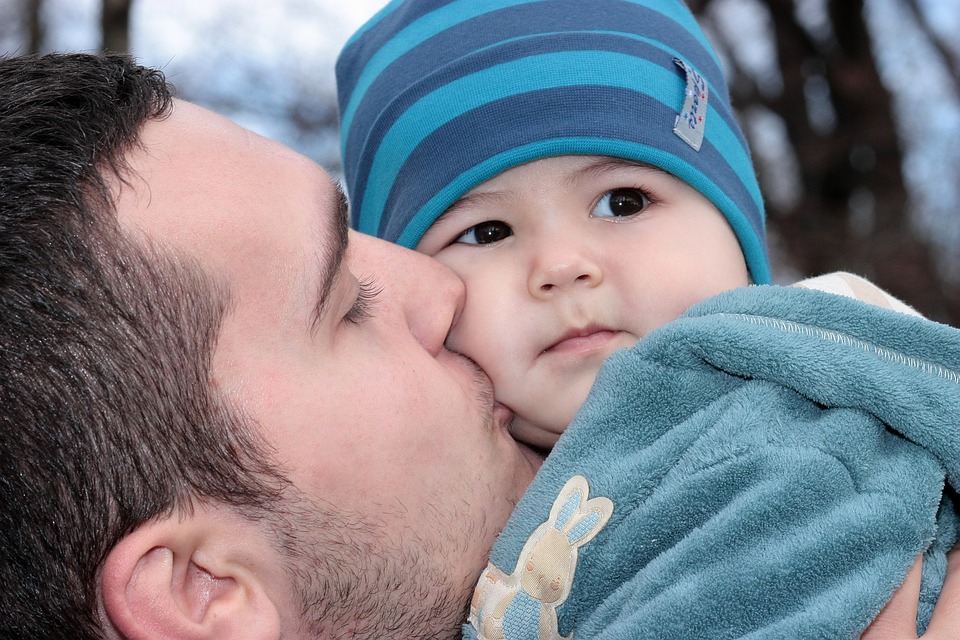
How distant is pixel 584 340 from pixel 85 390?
90cm

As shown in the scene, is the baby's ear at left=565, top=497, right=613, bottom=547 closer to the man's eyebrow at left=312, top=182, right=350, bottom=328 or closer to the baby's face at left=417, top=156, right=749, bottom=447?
the baby's face at left=417, top=156, right=749, bottom=447

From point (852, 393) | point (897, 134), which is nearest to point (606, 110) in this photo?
point (852, 393)

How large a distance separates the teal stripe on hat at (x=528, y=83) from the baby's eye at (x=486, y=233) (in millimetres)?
224

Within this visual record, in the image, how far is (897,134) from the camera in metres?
7.70

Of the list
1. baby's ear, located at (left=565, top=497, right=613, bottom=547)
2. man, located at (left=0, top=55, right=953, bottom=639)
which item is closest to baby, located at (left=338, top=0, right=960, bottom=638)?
baby's ear, located at (left=565, top=497, right=613, bottom=547)

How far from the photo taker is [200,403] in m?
1.46

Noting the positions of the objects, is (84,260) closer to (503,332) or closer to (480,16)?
(503,332)

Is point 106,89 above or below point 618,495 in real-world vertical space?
above

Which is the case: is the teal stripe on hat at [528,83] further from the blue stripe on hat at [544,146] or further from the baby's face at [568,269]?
the baby's face at [568,269]

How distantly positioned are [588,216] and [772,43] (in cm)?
765

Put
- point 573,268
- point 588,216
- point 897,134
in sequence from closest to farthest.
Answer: point 573,268, point 588,216, point 897,134

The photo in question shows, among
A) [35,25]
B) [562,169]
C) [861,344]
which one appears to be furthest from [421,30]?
[35,25]

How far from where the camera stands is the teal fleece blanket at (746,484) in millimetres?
1351

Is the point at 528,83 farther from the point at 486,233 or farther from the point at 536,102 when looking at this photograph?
the point at 486,233
